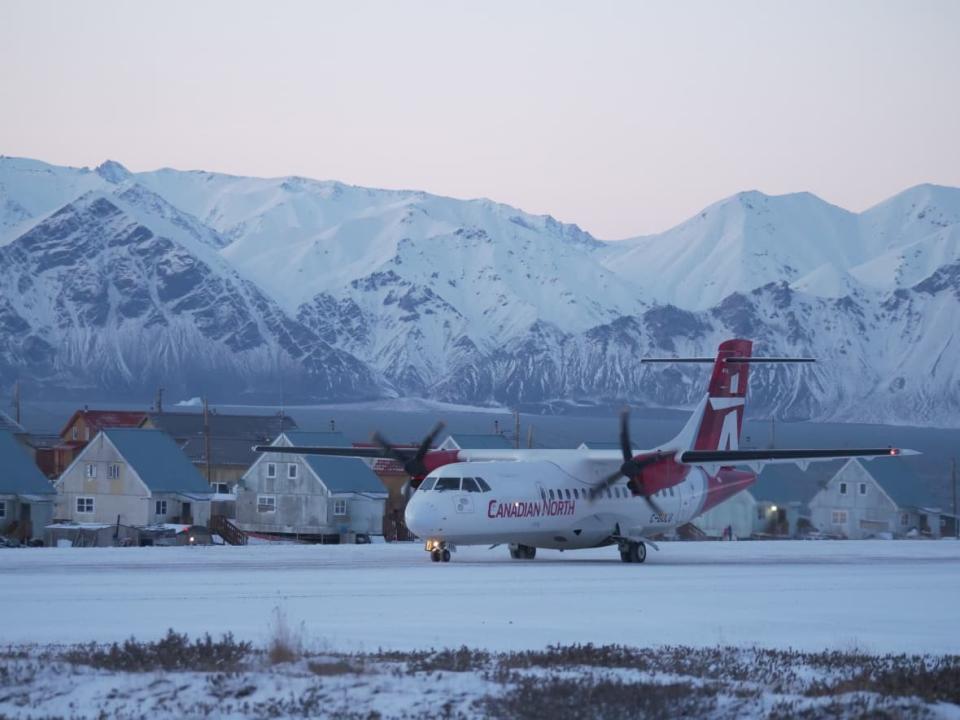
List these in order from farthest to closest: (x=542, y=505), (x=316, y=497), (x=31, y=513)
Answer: (x=316, y=497) → (x=31, y=513) → (x=542, y=505)

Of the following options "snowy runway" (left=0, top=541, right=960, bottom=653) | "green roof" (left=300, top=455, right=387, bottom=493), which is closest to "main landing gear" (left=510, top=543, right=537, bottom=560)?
"snowy runway" (left=0, top=541, right=960, bottom=653)

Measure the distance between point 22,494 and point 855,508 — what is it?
4883 centimetres

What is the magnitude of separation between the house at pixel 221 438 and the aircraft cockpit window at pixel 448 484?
163 feet

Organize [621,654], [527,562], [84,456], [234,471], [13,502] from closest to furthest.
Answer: [621,654] → [527,562] → [13,502] → [84,456] → [234,471]

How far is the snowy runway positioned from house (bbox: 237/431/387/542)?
125 feet

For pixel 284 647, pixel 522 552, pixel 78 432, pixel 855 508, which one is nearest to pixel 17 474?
pixel 522 552

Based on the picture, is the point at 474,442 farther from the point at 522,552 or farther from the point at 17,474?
the point at 522,552

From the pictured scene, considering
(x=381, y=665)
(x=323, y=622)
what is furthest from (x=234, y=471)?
(x=381, y=665)

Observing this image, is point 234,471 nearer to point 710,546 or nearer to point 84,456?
point 84,456

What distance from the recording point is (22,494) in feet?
248

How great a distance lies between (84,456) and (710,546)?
39.4 meters

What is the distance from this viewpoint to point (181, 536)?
66.7 m

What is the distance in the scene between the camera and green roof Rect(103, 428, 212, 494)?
8081cm

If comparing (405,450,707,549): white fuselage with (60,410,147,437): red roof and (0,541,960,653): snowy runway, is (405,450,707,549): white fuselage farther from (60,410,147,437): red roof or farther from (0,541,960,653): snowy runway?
(60,410,147,437): red roof
